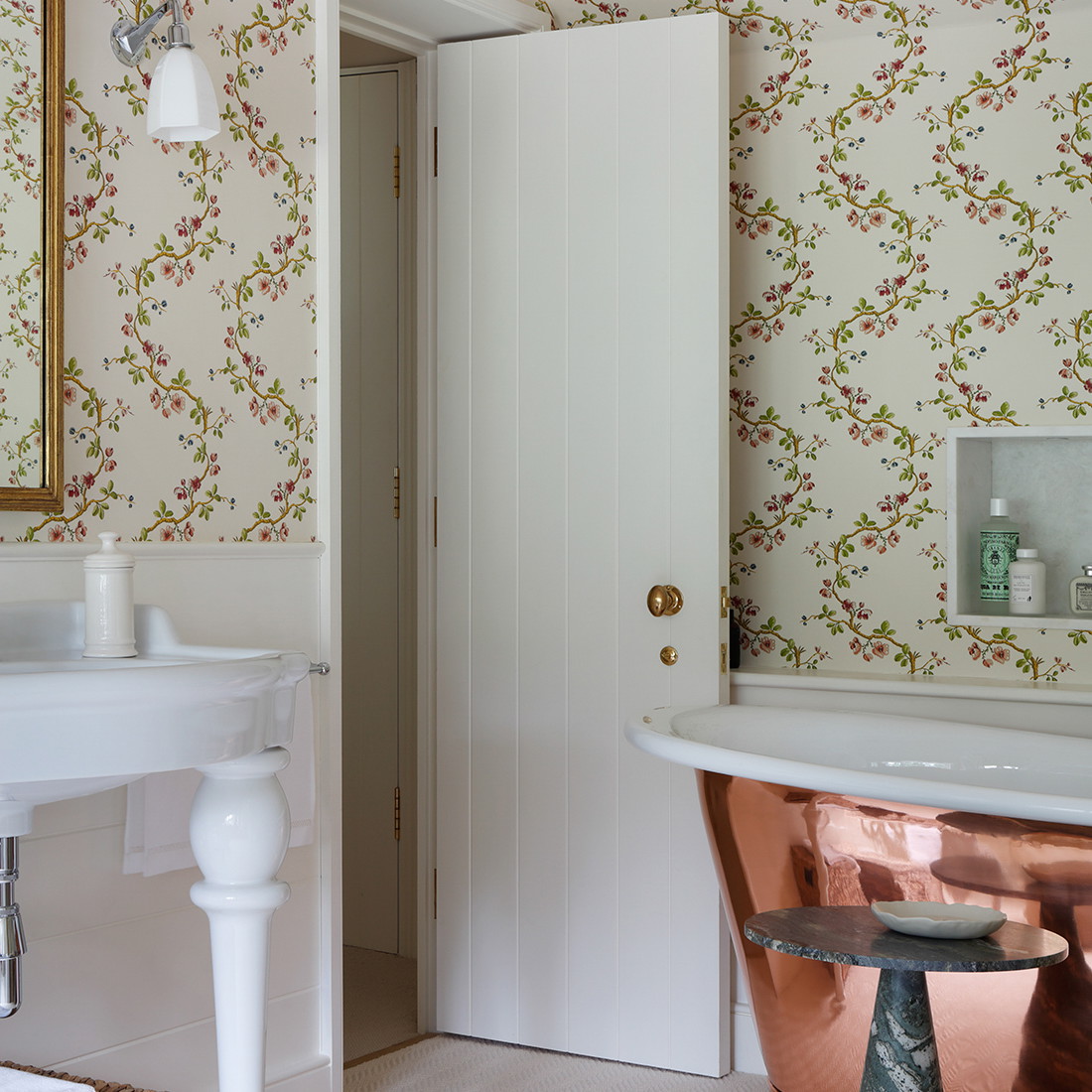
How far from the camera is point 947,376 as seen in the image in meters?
2.91

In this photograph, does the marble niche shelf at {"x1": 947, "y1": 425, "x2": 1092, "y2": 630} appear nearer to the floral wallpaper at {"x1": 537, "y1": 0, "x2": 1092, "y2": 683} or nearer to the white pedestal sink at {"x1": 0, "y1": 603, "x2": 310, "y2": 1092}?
the floral wallpaper at {"x1": 537, "y1": 0, "x2": 1092, "y2": 683}

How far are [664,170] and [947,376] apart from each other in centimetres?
76

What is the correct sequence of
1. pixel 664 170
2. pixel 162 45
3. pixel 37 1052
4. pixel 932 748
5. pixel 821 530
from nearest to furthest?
pixel 37 1052 → pixel 162 45 → pixel 932 748 → pixel 664 170 → pixel 821 530

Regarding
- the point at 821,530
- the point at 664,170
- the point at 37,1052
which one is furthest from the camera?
the point at 821,530

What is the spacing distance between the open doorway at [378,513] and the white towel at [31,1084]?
6.24ft

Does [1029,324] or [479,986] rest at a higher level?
[1029,324]

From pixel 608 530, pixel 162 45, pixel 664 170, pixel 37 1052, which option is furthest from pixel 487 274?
pixel 37 1052

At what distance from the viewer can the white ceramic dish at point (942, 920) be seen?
1746mm

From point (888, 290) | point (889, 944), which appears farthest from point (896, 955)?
point (888, 290)

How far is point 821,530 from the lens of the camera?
119 inches

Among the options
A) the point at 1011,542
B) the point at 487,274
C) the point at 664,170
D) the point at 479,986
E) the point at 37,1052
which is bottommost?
the point at 479,986

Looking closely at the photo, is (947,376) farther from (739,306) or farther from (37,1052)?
(37,1052)

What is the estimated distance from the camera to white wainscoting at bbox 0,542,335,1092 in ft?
6.59

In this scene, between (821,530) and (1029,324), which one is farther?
(821,530)
